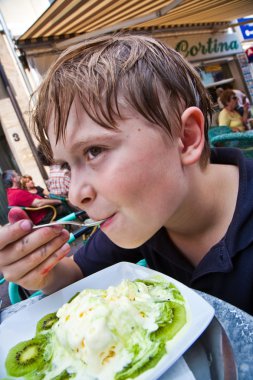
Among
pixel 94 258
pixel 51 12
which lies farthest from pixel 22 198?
pixel 94 258

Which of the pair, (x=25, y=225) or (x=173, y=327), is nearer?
(x=173, y=327)

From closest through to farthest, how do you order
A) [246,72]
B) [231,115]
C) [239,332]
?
[239,332] → [231,115] → [246,72]

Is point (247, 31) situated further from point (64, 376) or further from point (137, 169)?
point (64, 376)

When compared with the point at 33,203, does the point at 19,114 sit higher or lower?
higher

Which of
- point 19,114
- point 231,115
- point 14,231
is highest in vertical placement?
point 19,114

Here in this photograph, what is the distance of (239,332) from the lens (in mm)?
705

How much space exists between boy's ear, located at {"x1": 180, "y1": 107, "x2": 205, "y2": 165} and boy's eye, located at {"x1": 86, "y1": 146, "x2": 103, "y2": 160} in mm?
288

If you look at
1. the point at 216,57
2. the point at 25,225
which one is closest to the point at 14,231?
the point at 25,225

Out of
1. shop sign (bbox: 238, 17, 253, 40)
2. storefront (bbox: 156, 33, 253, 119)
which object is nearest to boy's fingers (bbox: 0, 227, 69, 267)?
storefront (bbox: 156, 33, 253, 119)

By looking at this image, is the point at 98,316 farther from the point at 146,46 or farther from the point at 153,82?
the point at 146,46

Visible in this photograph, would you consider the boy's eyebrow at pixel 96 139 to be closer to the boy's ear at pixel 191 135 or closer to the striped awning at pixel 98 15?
the boy's ear at pixel 191 135

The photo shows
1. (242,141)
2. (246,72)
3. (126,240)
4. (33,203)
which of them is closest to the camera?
(126,240)

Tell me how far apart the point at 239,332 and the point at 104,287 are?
0.51 metres

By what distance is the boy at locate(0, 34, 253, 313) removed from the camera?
89cm
